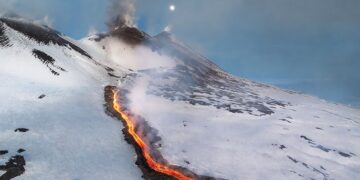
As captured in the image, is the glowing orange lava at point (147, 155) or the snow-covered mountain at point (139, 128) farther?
the glowing orange lava at point (147, 155)

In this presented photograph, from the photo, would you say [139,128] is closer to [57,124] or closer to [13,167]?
[57,124]

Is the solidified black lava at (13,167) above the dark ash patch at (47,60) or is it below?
below

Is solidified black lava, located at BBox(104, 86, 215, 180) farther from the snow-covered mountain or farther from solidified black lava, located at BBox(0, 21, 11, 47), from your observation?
solidified black lava, located at BBox(0, 21, 11, 47)

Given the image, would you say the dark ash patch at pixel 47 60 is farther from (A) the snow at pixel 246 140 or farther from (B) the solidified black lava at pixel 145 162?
(B) the solidified black lava at pixel 145 162

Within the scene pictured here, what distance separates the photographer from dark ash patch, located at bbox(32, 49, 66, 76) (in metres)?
48.9

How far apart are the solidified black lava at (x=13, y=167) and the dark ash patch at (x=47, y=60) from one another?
2366 cm

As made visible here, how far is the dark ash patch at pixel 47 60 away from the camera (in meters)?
48.9

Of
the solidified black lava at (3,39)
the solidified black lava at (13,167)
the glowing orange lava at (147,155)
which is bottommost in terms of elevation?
the solidified black lava at (13,167)

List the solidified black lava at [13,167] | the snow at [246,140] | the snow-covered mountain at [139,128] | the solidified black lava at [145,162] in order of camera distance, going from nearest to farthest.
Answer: the solidified black lava at [13,167] → the solidified black lava at [145,162] → the snow-covered mountain at [139,128] → the snow at [246,140]

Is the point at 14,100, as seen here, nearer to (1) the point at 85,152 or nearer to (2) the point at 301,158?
(1) the point at 85,152

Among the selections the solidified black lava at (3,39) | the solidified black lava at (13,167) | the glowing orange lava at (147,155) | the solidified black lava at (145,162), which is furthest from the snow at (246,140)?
the solidified black lava at (3,39)

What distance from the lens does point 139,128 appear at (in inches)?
1491

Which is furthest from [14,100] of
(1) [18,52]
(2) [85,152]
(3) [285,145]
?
(3) [285,145]

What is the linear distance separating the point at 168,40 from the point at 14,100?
89.6 metres
